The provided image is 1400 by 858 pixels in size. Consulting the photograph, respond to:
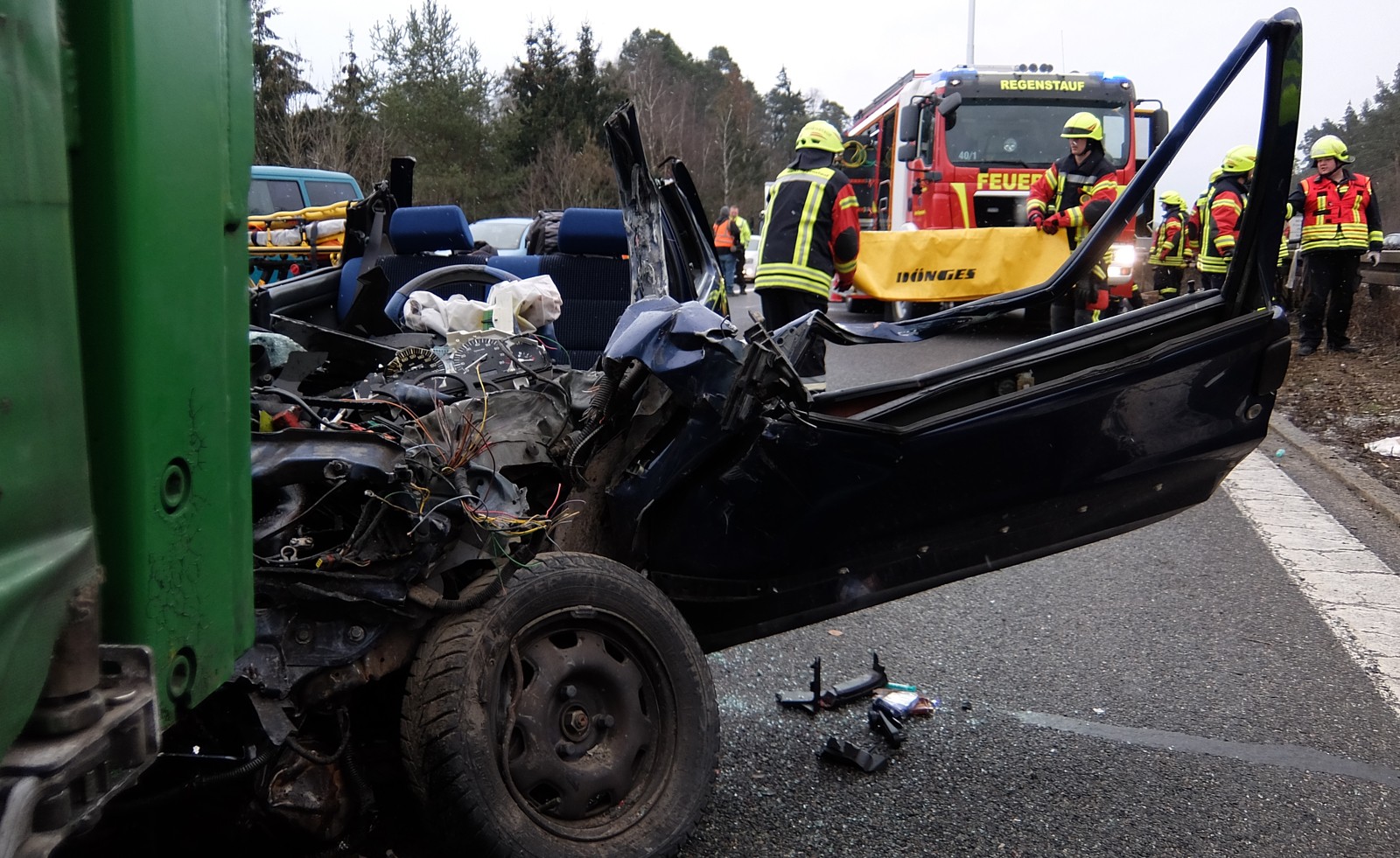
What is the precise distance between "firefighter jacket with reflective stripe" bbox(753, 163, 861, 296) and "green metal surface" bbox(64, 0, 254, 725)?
583 centimetres

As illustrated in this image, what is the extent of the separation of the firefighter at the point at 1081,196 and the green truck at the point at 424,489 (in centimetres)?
592

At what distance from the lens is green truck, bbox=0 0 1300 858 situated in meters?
1.34

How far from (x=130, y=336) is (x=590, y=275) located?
17.2 feet

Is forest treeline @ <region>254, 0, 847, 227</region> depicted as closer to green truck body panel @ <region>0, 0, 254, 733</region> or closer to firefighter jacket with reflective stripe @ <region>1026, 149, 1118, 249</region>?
firefighter jacket with reflective stripe @ <region>1026, 149, 1118, 249</region>

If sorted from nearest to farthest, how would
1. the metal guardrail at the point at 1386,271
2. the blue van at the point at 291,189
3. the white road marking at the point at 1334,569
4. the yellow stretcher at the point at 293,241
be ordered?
the white road marking at the point at 1334,569 < the yellow stretcher at the point at 293,241 < the metal guardrail at the point at 1386,271 < the blue van at the point at 291,189

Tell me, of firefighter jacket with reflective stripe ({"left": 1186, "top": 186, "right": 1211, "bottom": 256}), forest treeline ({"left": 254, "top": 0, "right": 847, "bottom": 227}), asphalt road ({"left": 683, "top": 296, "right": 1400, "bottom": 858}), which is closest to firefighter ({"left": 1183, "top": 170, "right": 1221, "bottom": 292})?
firefighter jacket with reflective stripe ({"left": 1186, "top": 186, "right": 1211, "bottom": 256})

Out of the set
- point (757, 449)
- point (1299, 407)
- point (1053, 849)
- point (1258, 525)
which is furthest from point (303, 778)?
point (1299, 407)

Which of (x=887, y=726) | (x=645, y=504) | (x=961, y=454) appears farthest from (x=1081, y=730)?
(x=645, y=504)

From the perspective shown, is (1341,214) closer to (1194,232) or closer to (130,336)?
(1194,232)

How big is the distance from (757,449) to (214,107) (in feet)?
5.39

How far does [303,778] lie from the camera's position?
2469 mm

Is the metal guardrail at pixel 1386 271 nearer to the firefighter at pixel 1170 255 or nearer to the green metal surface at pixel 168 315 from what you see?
the firefighter at pixel 1170 255

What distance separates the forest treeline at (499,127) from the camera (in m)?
26.4

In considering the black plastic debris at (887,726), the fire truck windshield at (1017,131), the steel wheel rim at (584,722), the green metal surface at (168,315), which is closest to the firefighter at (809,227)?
the black plastic debris at (887,726)
